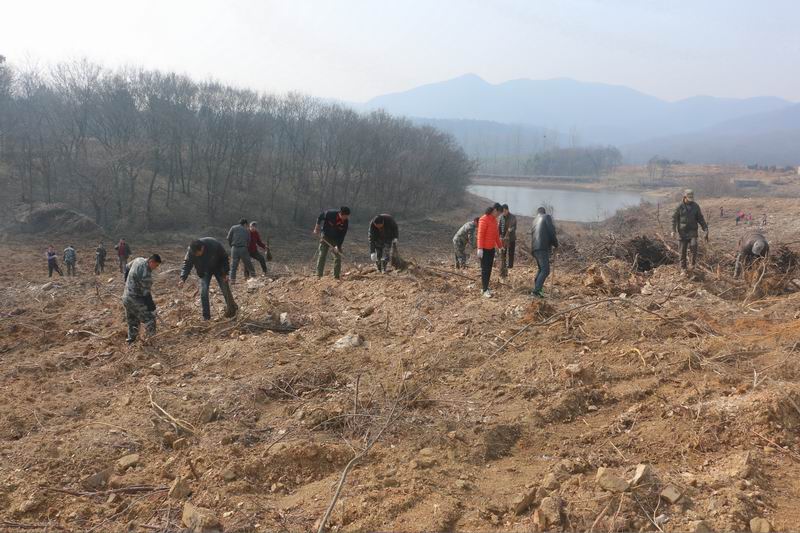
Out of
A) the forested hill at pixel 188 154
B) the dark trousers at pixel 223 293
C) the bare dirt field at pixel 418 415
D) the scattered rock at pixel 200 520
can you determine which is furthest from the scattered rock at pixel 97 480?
the forested hill at pixel 188 154

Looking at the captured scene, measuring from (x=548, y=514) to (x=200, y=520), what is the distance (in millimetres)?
1999

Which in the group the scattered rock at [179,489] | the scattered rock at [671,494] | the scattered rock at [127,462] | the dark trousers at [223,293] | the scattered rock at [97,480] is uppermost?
the dark trousers at [223,293]

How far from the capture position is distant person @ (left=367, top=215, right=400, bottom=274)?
8680 millimetres

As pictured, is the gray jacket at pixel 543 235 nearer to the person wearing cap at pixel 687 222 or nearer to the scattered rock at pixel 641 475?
the person wearing cap at pixel 687 222

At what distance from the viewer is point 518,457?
12.3 ft

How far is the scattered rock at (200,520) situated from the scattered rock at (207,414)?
1.19 meters

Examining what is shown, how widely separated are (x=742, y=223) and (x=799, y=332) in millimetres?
27433

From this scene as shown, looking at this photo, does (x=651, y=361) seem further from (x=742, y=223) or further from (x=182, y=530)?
(x=742, y=223)

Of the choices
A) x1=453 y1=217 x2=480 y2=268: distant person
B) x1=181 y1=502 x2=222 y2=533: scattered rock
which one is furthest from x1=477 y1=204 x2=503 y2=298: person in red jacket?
x1=181 y1=502 x2=222 y2=533: scattered rock

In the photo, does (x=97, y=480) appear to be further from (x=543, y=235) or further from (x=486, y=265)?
(x=543, y=235)

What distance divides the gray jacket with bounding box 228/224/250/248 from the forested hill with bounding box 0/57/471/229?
21.8 meters

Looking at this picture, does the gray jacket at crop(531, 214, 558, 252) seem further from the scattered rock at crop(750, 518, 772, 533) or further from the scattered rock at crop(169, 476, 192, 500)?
the scattered rock at crop(169, 476, 192, 500)

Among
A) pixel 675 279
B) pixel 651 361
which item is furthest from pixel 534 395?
pixel 675 279

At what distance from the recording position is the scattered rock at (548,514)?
9.43 feet
